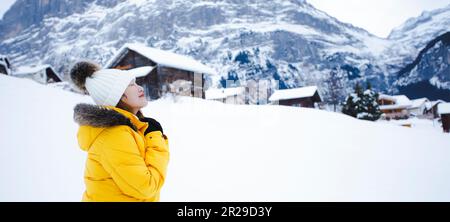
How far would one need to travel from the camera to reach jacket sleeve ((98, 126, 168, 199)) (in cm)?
146

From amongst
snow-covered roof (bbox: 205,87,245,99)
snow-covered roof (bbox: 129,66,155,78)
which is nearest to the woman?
snow-covered roof (bbox: 129,66,155,78)

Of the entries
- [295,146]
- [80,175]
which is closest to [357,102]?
[295,146]

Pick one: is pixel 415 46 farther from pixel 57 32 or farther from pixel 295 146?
pixel 57 32

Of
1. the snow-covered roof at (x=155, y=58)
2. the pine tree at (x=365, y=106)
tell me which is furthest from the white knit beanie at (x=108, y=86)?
the pine tree at (x=365, y=106)

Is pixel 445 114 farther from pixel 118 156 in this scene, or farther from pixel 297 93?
pixel 118 156

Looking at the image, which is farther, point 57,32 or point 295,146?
point 57,32

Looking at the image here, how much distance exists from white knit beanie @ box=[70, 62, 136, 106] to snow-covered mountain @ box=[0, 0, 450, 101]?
116548 millimetres

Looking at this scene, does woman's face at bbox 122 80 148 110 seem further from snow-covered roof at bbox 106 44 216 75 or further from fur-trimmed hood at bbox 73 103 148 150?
snow-covered roof at bbox 106 44 216 75

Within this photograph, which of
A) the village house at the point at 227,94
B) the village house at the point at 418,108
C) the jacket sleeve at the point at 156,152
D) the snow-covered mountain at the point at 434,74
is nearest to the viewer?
the jacket sleeve at the point at 156,152

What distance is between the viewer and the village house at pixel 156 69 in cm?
2045

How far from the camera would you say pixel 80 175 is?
4.93 meters

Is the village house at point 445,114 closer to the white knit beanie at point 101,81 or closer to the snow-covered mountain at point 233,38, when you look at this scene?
Answer: the white knit beanie at point 101,81

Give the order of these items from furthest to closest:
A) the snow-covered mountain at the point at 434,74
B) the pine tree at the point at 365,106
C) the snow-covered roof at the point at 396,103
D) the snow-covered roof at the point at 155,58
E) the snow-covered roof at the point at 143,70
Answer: the snow-covered mountain at the point at 434,74 < the snow-covered roof at the point at 396,103 < the pine tree at the point at 365,106 < the snow-covered roof at the point at 155,58 < the snow-covered roof at the point at 143,70
